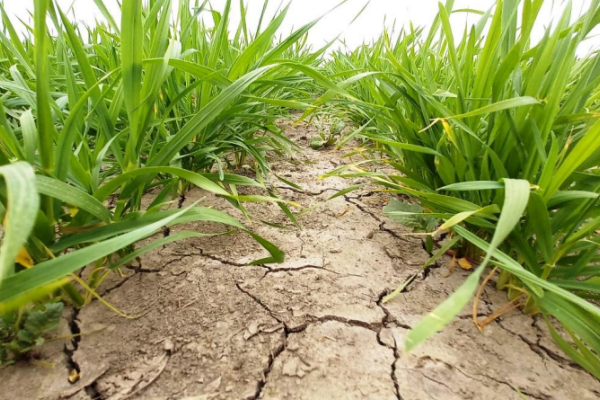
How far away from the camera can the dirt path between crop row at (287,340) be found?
57 centimetres

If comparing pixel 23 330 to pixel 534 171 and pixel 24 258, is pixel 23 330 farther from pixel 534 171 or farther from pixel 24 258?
pixel 534 171

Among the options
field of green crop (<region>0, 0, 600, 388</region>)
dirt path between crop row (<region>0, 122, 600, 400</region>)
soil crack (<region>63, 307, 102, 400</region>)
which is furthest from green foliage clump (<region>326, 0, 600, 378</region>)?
soil crack (<region>63, 307, 102, 400</region>)

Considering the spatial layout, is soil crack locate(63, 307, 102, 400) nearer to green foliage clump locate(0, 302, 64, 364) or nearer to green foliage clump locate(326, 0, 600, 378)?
green foliage clump locate(0, 302, 64, 364)

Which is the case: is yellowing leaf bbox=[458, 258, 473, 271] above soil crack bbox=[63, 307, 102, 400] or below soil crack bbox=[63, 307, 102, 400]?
above

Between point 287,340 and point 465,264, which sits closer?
point 287,340

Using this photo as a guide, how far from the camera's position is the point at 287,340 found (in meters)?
0.67

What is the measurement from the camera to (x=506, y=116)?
701 mm

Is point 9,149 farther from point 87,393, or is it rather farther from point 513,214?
point 513,214

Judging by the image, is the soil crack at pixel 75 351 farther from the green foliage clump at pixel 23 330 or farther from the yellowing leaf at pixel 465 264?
the yellowing leaf at pixel 465 264

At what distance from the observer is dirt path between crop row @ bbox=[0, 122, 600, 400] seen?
1.89 feet

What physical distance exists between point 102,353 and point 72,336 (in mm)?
70

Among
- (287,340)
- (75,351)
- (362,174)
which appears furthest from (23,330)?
(362,174)

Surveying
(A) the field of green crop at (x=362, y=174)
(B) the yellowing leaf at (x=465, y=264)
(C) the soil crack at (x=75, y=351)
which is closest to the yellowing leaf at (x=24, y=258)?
(A) the field of green crop at (x=362, y=174)

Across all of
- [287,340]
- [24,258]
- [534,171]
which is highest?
[534,171]
